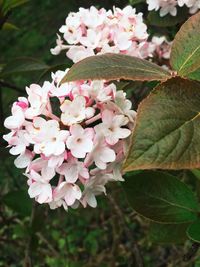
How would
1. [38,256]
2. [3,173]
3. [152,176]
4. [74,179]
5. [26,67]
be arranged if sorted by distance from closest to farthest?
[74,179], [152,176], [26,67], [38,256], [3,173]

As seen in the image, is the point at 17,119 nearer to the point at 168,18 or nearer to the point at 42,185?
the point at 42,185

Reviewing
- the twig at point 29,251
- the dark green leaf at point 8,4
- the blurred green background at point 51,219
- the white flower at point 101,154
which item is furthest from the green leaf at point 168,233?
the dark green leaf at point 8,4

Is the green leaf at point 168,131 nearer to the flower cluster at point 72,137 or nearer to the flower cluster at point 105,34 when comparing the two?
the flower cluster at point 72,137

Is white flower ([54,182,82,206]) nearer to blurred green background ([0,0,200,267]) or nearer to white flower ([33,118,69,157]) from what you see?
white flower ([33,118,69,157])

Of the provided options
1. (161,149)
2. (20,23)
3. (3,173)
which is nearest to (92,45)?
(161,149)

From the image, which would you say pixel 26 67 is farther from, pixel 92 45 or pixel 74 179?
pixel 74 179

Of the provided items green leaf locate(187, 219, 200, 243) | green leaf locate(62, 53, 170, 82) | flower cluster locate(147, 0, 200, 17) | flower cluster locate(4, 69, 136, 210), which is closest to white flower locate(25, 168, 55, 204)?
flower cluster locate(4, 69, 136, 210)
